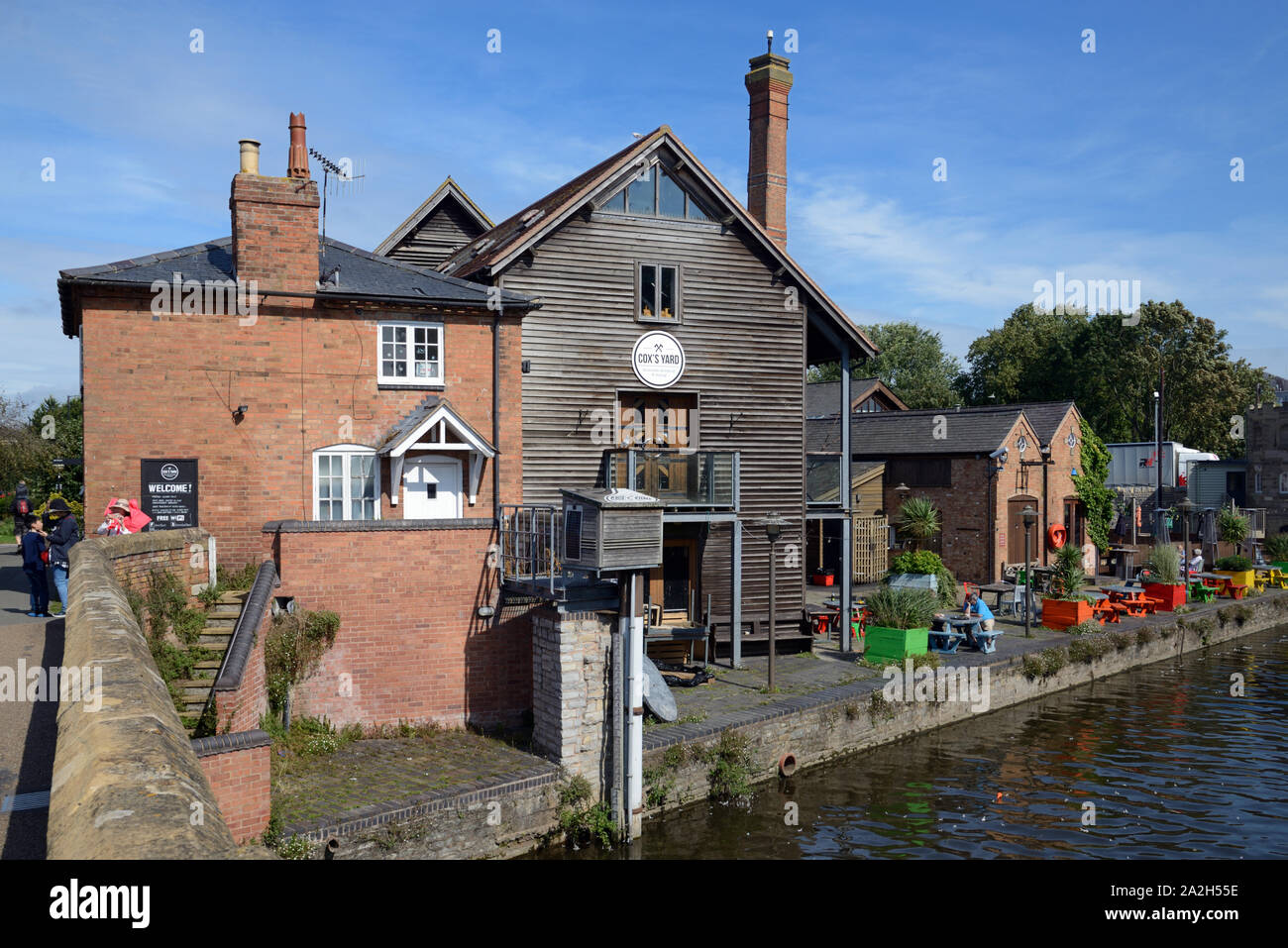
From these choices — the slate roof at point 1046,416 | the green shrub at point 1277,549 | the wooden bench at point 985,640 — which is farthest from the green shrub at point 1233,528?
the wooden bench at point 985,640

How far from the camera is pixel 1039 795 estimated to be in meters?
14.0

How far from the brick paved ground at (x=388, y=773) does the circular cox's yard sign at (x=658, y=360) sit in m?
7.74

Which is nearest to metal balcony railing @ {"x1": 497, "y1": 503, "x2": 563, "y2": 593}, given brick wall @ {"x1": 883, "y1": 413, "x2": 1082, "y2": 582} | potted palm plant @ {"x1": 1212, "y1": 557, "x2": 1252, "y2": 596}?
brick wall @ {"x1": 883, "y1": 413, "x2": 1082, "y2": 582}

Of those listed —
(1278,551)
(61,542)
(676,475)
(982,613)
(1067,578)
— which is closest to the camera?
(61,542)

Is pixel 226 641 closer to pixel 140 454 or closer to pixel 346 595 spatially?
pixel 346 595

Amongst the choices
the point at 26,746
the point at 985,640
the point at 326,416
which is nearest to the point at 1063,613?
the point at 985,640

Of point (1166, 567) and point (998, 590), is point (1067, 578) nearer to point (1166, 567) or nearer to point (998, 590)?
point (998, 590)

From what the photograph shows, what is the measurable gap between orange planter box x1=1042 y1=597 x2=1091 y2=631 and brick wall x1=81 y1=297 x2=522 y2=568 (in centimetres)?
1592

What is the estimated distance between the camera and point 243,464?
48.6 feet

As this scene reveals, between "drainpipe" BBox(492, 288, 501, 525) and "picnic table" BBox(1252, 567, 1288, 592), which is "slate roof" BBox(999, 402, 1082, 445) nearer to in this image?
"picnic table" BBox(1252, 567, 1288, 592)

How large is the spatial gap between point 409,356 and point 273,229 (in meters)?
2.84

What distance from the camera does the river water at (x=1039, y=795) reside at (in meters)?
12.1

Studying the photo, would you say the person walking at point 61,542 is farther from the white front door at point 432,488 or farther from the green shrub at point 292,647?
the white front door at point 432,488
